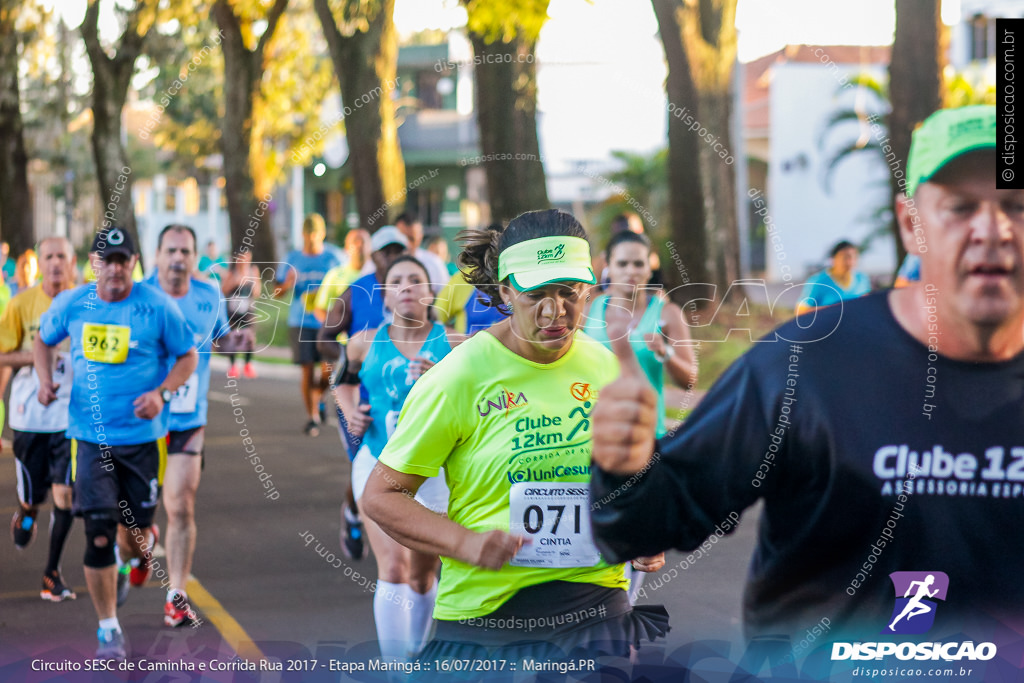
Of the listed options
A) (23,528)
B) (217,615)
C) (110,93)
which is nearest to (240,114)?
(110,93)

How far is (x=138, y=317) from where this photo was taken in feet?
19.7

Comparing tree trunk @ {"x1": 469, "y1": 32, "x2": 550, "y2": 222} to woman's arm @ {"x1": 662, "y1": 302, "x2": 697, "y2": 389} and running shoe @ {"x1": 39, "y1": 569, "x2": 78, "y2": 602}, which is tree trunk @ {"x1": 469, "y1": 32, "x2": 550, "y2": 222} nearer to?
woman's arm @ {"x1": 662, "y1": 302, "x2": 697, "y2": 389}

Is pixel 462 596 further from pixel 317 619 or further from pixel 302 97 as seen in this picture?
pixel 302 97

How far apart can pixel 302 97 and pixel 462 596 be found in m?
28.5

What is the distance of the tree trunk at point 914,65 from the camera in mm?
8703

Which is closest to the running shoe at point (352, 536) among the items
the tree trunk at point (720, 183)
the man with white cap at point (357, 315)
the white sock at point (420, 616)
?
the man with white cap at point (357, 315)

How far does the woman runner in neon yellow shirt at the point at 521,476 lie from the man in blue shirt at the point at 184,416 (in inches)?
125

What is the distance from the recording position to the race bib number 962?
5.92 meters

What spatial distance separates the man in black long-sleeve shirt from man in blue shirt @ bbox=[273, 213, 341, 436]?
9.17m

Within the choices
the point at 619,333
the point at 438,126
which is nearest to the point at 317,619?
the point at 619,333

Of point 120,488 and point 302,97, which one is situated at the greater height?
point 302,97

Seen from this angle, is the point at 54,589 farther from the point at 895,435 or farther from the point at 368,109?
the point at 368,109

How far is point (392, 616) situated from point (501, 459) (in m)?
1.87

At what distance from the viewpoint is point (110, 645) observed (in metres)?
5.33
